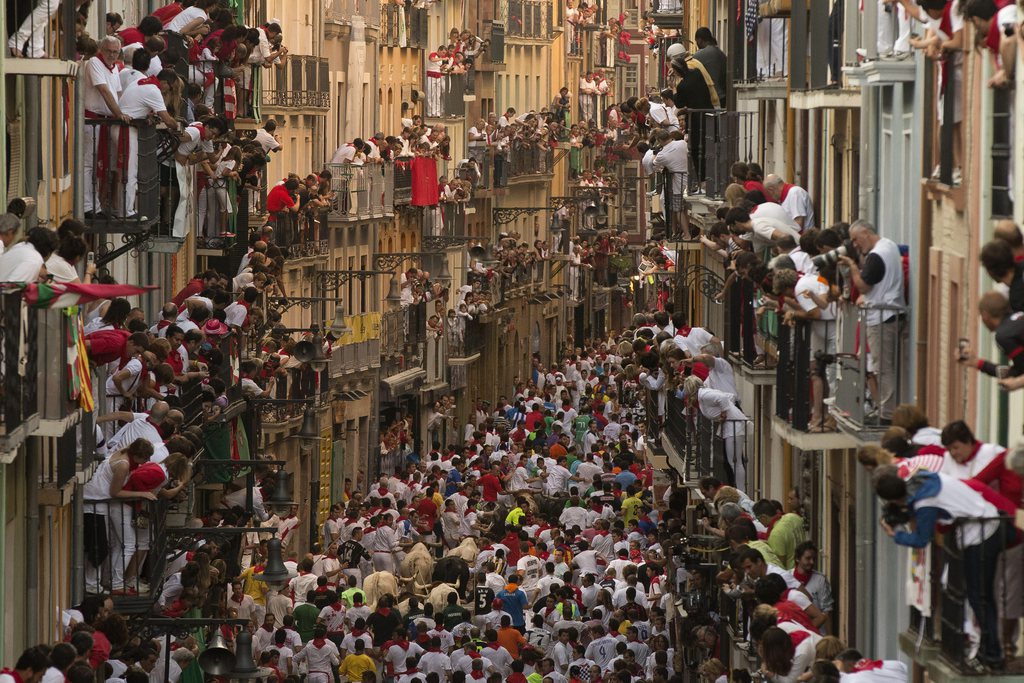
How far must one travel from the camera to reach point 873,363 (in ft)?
76.1

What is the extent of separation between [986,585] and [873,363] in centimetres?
648

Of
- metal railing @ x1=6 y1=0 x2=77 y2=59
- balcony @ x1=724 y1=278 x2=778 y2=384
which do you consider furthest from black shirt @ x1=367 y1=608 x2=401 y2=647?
metal railing @ x1=6 y1=0 x2=77 y2=59

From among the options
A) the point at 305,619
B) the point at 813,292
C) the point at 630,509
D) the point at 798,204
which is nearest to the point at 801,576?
the point at 813,292

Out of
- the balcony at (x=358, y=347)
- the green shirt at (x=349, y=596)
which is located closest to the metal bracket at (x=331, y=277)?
the balcony at (x=358, y=347)

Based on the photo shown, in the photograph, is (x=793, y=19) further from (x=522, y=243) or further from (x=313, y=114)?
(x=522, y=243)

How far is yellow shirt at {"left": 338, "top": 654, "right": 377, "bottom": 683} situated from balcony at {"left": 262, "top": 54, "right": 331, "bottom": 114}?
23317 mm

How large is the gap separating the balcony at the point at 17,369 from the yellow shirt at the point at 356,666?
1114 centimetres

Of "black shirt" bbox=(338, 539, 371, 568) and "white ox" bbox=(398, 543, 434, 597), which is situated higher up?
"white ox" bbox=(398, 543, 434, 597)

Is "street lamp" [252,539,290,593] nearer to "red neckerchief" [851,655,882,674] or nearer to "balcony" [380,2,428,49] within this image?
"red neckerchief" [851,655,882,674]

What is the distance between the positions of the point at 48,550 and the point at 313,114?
32347 mm

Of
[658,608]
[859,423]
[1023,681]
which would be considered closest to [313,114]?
[658,608]

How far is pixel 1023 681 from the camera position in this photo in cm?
1689

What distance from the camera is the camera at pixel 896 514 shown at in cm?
1725

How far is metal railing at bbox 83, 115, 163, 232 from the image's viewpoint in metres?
29.6
